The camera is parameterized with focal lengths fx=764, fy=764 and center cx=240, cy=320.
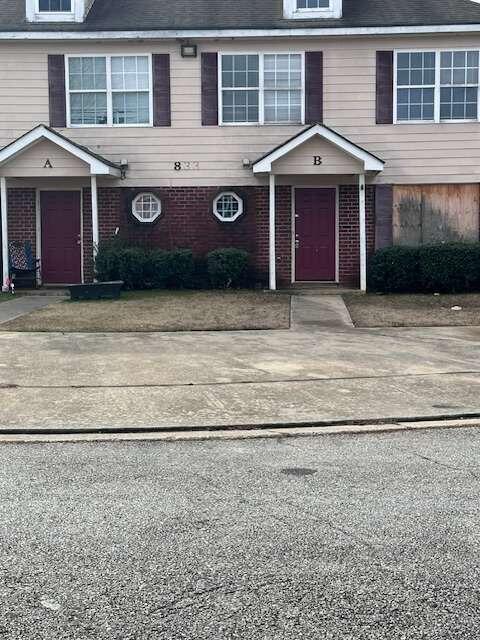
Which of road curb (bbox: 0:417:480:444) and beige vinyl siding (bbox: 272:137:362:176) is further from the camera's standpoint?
beige vinyl siding (bbox: 272:137:362:176)

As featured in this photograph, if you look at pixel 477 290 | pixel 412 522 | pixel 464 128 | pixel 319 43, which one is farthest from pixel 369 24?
pixel 412 522

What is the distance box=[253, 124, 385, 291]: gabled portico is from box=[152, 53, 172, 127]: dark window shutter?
9.04ft

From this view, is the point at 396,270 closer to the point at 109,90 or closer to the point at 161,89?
the point at 161,89

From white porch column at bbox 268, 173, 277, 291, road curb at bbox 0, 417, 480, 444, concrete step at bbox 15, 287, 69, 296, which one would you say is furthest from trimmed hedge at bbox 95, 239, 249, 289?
road curb at bbox 0, 417, 480, 444

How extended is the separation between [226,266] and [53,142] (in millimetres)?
4904

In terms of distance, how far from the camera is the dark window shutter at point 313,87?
60.4 feet

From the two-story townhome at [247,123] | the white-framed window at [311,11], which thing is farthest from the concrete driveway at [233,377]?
the white-framed window at [311,11]

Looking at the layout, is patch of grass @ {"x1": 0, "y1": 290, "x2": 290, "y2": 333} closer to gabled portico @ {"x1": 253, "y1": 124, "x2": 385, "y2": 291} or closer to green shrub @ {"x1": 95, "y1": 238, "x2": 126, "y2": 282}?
green shrub @ {"x1": 95, "y1": 238, "x2": 126, "y2": 282}

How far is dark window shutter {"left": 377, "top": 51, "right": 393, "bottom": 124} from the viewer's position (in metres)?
18.3

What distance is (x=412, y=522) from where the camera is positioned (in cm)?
446

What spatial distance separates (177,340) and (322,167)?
25.9 feet

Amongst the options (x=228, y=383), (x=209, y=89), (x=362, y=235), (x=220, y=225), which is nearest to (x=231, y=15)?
(x=209, y=89)

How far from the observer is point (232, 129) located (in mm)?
18672

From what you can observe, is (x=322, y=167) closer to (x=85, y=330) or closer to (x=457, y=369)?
(x=85, y=330)
